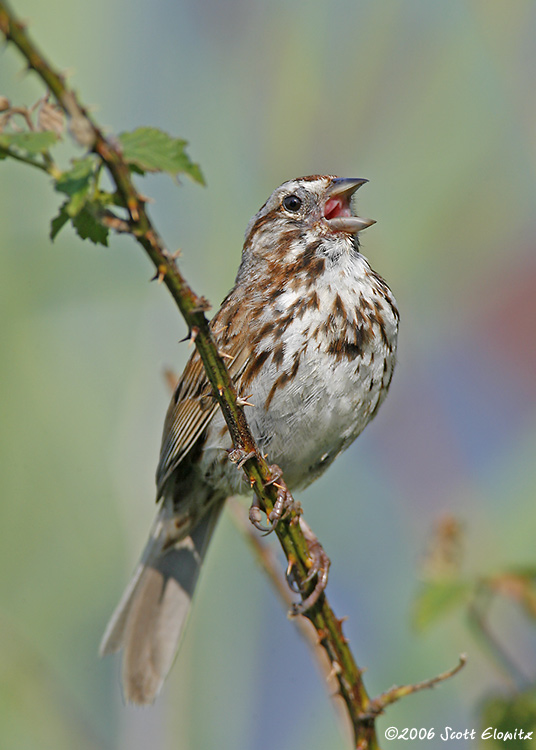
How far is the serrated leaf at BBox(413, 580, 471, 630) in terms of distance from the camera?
255cm

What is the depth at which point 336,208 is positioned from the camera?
350cm

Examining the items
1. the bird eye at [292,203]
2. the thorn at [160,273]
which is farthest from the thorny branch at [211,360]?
the bird eye at [292,203]

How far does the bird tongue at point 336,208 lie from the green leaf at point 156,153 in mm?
1871

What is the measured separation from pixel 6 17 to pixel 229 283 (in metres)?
3.18

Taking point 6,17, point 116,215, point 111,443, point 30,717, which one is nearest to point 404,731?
point 30,717

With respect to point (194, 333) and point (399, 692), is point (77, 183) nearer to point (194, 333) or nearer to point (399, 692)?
point (194, 333)

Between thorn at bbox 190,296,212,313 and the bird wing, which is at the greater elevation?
the bird wing

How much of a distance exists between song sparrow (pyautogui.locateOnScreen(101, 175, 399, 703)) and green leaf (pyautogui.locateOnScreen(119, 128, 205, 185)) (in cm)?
149

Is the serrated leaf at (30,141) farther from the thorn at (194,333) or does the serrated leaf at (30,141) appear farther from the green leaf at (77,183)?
the thorn at (194,333)

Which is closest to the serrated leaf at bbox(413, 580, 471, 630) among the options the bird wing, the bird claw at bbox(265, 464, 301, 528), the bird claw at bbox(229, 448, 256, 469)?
the bird claw at bbox(265, 464, 301, 528)

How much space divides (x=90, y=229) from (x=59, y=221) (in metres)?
0.08

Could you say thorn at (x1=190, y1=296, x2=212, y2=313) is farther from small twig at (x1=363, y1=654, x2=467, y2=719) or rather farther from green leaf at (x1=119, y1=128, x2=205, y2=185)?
small twig at (x1=363, y1=654, x2=467, y2=719)

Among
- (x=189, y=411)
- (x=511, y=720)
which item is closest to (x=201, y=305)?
(x=511, y=720)

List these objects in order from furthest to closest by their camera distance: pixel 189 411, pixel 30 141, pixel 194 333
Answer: pixel 189 411 < pixel 194 333 < pixel 30 141
